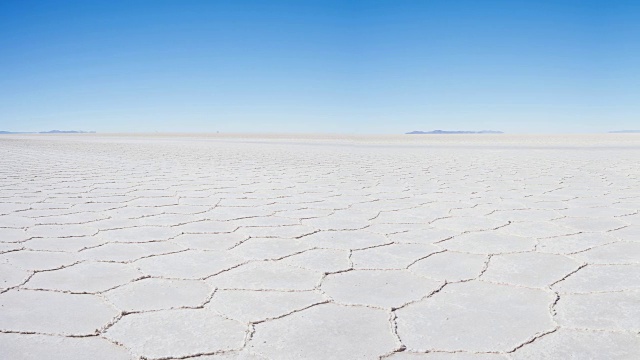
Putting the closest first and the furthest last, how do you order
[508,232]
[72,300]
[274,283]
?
[72,300] → [274,283] → [508,232]

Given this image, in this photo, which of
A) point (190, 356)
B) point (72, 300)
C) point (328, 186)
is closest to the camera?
point (190, 356)

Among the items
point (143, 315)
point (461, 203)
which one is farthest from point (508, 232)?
point (143, 315)

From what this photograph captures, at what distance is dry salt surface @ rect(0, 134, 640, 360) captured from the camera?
1.07 meters

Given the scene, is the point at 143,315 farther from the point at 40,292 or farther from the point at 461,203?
the point at 461,203

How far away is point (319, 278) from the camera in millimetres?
1521

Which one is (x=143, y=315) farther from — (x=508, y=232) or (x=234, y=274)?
(x=508, y=232)

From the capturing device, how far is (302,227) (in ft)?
7.52

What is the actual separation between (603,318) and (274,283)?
35.6 inches

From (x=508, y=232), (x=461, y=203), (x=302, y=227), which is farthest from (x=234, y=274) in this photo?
(x=461, y=203)

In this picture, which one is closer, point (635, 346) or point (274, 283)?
point (635, 346)

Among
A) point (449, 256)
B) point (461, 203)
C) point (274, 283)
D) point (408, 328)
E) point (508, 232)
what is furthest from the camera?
point (461, 203)

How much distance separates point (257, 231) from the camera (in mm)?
2201

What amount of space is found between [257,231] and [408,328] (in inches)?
46.2

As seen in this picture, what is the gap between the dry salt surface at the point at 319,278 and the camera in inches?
42.3
